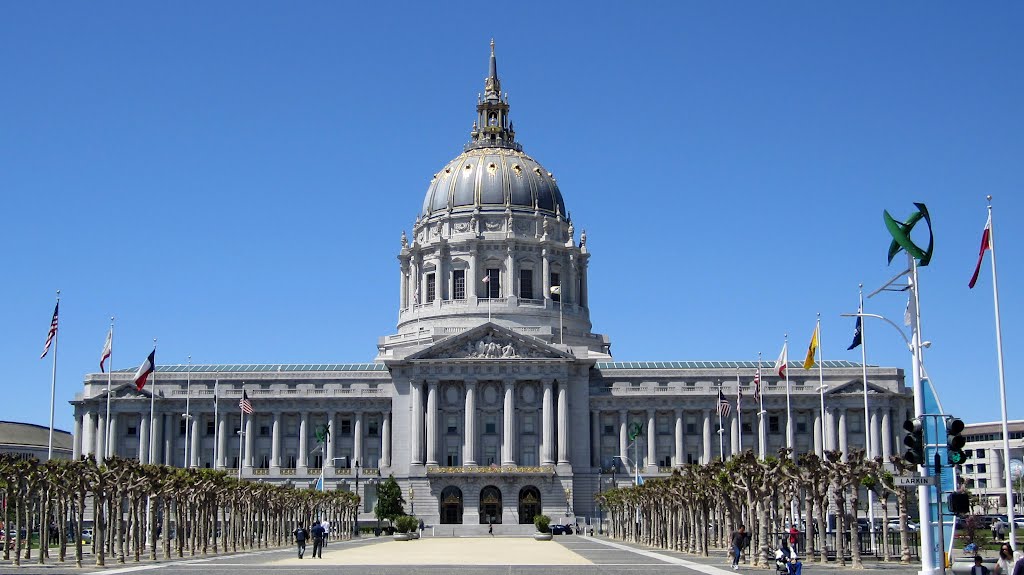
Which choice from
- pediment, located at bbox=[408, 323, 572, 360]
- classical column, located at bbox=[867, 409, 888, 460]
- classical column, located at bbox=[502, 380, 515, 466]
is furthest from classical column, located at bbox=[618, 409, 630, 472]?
classical column, located at bbox=[867, 409, 888, 460]

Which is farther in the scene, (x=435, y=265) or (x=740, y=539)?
(x=435, y=265)

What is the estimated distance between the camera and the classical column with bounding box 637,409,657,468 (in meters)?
150

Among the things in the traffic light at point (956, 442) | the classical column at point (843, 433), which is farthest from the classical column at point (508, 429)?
the traffic light at point (956, 442)

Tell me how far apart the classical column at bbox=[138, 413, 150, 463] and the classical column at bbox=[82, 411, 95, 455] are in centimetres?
528

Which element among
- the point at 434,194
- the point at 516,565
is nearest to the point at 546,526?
the point at 516,565

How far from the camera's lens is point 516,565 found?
63406 mm

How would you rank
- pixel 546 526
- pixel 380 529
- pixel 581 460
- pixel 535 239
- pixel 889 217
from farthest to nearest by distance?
pixel 535 239 < pixel 581 460 < pixel 380 529 < pixel 546 526 < pixel 889 217

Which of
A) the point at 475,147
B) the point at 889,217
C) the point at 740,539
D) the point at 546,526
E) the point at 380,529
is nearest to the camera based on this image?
the point at 889,217

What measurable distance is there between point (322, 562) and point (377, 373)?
88.2m

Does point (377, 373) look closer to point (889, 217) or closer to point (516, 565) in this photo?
point (516, 565)

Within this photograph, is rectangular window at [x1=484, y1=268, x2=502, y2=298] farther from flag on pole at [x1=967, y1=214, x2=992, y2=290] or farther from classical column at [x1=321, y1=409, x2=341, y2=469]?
flag on pole at [x1=967, y1=214, x2=992, y2=290]

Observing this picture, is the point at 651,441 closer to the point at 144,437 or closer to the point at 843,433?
the point at 843,433

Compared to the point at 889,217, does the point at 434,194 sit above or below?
above

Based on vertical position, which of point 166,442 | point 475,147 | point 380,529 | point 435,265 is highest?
point 475,147
